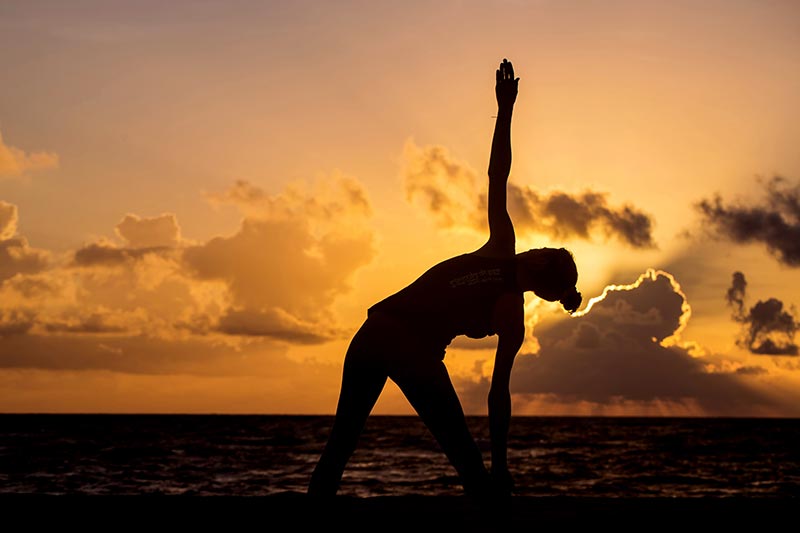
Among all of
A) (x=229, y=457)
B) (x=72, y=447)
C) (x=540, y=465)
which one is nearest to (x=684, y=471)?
(x=540, y=465)

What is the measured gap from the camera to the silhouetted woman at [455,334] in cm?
428

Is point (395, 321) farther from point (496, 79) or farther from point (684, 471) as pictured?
point (684, 471)

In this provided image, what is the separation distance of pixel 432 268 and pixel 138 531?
2612mm

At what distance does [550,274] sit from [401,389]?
2.92ft

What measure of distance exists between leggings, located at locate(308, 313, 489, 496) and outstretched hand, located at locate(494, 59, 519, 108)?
1317 mm

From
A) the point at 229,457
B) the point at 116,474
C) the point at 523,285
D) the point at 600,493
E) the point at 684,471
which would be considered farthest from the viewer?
the point at 229,457

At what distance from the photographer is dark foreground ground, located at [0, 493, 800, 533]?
5.68m

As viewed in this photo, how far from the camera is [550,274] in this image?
432cm

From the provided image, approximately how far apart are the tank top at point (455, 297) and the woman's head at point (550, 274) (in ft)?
0.19

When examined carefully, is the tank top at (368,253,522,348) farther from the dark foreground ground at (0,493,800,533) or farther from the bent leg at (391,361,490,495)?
the dark foreground ground at (0,493,800,533)

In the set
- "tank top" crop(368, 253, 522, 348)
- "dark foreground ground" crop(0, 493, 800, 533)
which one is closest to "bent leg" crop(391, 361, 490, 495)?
"tank top" crop(368, 253, 522, 348)

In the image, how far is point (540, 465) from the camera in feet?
124

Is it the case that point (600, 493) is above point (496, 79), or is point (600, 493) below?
below

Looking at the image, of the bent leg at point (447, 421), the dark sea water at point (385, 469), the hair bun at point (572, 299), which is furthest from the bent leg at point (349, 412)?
the dark sea water at point (385, 469)
